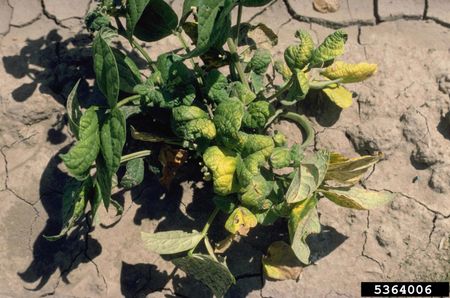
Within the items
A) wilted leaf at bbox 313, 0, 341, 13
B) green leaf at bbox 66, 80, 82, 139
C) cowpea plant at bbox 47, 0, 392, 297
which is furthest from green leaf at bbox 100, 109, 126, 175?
wilted leaf at bbox 313, 0, 341, 13

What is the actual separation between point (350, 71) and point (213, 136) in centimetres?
70

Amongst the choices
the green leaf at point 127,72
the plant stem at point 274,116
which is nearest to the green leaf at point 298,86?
the plant stem at point 274,116

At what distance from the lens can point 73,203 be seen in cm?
217

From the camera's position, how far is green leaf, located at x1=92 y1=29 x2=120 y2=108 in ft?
5.79

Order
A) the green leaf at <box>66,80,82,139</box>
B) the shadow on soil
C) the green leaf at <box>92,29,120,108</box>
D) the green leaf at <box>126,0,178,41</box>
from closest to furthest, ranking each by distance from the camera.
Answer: the green leaf at <box>92,29,120,108</box> → the green leaf at <box>66,80,82,139</box> → the green leaf at <box>126,0,178,41</box> → the shadow on soil

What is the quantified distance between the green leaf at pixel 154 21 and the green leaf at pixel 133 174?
1.60ft

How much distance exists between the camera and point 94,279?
98.7 inches

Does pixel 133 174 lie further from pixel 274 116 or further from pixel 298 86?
pixel 298 86

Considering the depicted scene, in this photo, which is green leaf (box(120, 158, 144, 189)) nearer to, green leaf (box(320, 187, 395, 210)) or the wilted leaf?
green leaf (box(320, 187, 395, 210))

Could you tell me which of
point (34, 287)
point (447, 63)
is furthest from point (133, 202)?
point (447, 63)

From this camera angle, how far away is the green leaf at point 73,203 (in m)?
2.04

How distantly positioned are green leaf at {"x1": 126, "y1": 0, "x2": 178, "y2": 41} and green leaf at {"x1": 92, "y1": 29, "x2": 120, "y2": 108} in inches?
8.5

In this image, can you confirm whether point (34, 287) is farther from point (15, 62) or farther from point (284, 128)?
point (284, 128)

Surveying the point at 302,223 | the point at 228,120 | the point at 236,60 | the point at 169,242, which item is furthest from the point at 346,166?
the point at 169,242
